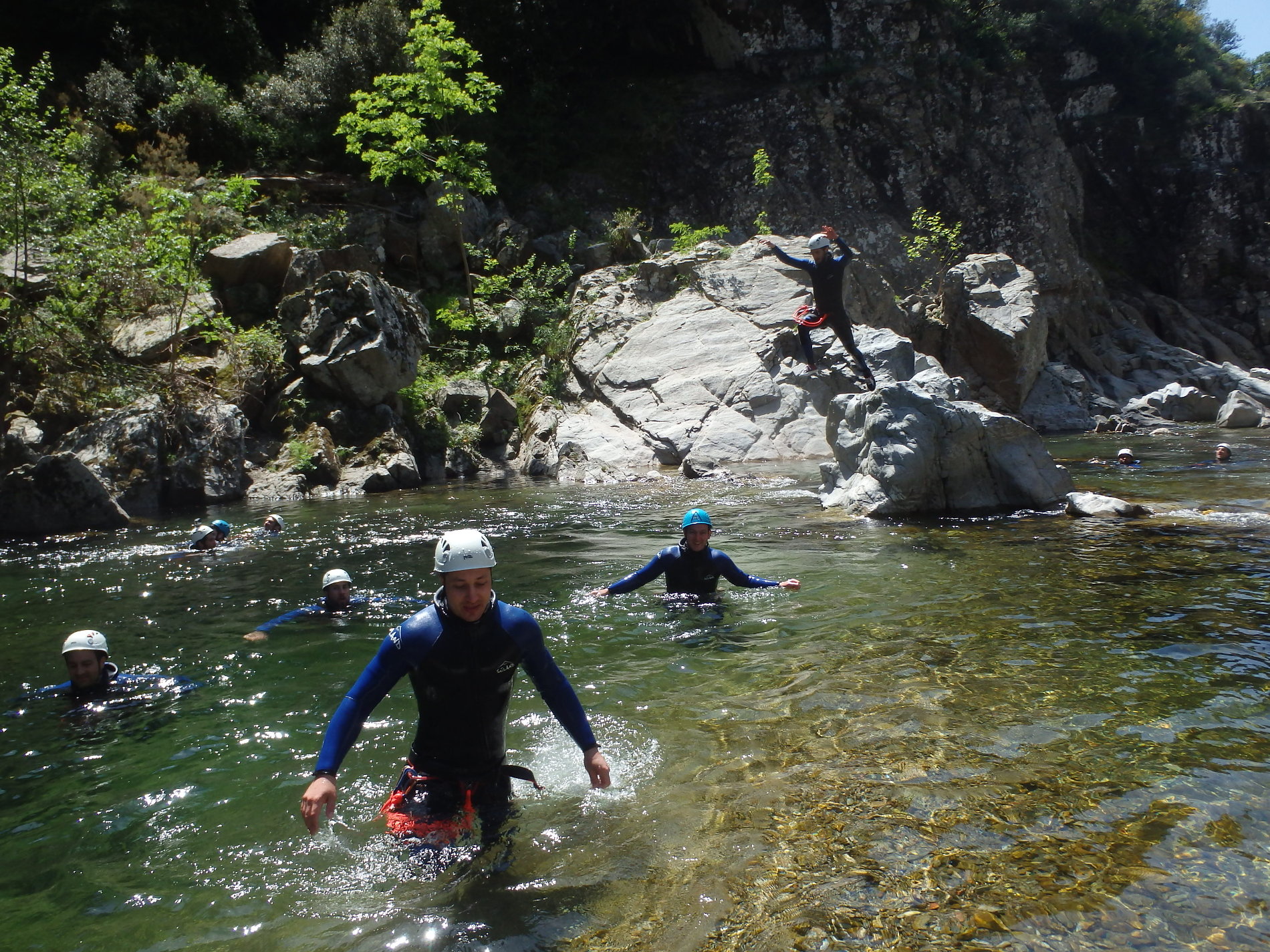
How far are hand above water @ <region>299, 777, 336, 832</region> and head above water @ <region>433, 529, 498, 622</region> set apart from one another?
89cm

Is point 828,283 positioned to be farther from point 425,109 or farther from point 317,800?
point 425,109

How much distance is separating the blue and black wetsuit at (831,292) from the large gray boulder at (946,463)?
318 cm

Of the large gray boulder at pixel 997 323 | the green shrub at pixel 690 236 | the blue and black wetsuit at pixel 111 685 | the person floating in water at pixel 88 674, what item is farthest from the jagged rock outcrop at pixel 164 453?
the large gray boulder at pixel 997 323

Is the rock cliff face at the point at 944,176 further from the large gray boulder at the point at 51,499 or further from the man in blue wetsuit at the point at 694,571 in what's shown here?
the man in blue wetsuit at the point at 694,571

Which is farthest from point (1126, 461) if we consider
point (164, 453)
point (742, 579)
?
point (164, 453)

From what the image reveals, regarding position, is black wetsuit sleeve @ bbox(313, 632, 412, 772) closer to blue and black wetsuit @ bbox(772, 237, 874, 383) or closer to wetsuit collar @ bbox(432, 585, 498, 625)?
wetsuit collar @ bbox(432, 585, 498, 625)

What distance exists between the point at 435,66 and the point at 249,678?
20248 millimetres

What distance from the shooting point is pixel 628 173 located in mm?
32719

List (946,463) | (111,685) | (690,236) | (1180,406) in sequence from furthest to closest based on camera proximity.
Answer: (1180,406)
(690,236)
(946,463)
(111,685)

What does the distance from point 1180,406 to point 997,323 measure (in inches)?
285

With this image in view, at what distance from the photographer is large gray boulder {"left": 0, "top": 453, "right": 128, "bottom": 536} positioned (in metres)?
12.9

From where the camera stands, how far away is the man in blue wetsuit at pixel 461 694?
3.57 m

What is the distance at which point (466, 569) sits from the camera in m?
3.54

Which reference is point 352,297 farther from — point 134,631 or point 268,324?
point 134,631
